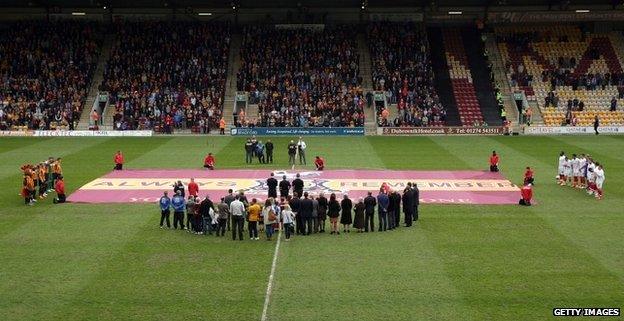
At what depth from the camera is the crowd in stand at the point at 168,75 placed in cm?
4988

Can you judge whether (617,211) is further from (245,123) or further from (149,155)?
(245,123)

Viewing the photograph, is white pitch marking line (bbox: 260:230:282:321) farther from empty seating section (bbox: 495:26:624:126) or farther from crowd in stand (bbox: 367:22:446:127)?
empty seating section (bbox: 495:26:624:126)

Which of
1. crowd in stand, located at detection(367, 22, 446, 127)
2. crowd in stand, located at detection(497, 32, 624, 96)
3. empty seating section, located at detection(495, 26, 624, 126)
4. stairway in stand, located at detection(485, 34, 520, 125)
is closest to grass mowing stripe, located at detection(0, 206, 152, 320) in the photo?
crowd in stand, located at detection(367, 22, 446, 127)

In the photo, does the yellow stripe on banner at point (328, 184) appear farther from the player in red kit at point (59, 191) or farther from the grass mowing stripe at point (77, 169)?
the player in red kit at point (59, 191)

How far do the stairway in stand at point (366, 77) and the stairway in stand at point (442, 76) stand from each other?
16.5 ft

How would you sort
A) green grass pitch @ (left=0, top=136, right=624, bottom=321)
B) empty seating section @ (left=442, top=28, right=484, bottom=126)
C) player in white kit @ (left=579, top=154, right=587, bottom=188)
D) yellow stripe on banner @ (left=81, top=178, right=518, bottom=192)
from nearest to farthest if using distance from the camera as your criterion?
green grass pitch @ (left=0, top=136, right=624, bottom=321)
player in white kit @ (left=579, top=154, right=587, bottom=188)
yellow stripe on banner @ (left=81, top=178, right=518, bottom=192)
empty seating section @ (left=442, top=28, right=484, bottom=126)

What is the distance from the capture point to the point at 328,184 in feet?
93.0

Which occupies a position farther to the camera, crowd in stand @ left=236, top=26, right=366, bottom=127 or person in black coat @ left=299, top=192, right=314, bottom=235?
crowd in stand @ left=236, top=26, right=366, bottom=127

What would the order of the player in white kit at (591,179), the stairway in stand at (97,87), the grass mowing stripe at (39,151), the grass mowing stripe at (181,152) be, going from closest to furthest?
the player in white kit at (591,179) → the grass mowing stripe at (39,151) → the grass mowing stripe at (181,152) → the stairway in stand at (97,87)

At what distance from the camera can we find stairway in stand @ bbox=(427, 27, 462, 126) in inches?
2012

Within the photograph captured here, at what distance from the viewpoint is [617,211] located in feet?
76.0

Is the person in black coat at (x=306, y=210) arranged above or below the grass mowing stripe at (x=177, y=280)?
above

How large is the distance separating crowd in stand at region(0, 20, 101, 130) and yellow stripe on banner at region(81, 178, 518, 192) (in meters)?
22.5

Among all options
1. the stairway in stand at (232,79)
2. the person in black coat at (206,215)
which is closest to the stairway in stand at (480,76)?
the stairway in stand at (232,79)
